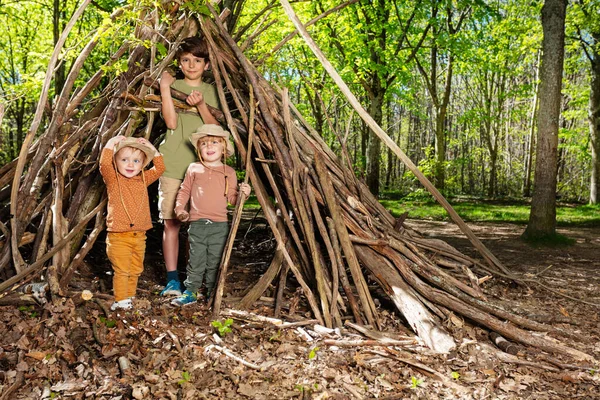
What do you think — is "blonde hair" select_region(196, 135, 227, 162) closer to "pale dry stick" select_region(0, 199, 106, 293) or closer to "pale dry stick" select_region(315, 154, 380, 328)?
"pale dry stick" select_region(315, 154, 380, 328)

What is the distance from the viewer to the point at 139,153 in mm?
3178

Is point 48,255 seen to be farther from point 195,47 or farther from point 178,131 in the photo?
point 195,47

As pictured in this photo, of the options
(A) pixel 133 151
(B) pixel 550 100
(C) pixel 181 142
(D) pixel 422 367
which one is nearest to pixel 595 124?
(B) pixel 550 100

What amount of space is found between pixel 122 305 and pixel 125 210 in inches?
27.5

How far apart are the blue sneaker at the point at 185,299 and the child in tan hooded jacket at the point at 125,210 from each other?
0.33 m

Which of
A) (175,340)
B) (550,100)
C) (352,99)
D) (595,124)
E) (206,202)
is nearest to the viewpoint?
(175,340)

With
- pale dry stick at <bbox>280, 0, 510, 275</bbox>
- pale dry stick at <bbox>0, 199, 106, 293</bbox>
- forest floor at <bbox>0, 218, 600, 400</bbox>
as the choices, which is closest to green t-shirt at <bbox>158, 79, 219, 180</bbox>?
pale dry stick at <bbox>0, 199, 106, 293</bbox>

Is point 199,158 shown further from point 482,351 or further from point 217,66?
point 482,351

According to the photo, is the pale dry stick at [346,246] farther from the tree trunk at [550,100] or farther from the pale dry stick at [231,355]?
the tree trunk at [550,100]

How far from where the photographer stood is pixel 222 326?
113 inches

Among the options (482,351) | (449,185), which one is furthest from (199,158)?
(449,185)

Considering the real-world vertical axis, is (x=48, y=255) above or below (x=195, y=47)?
below

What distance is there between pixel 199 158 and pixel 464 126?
28.3 metres

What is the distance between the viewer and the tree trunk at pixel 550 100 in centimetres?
578
